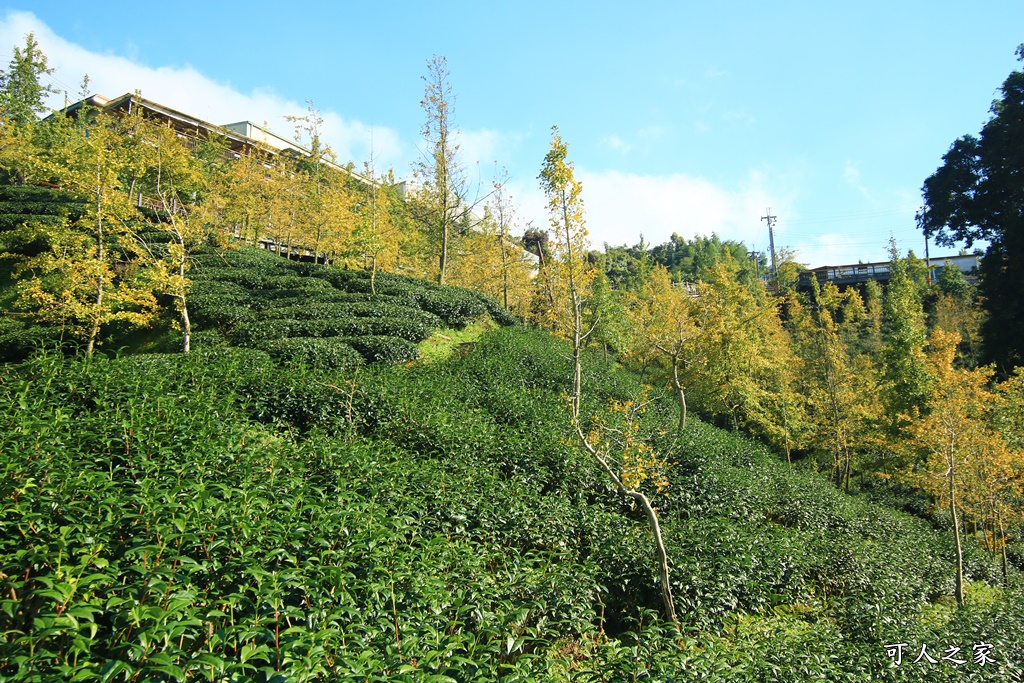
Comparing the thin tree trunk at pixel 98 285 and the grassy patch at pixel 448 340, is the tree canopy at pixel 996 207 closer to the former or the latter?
the grassy patch at pixel 448 340

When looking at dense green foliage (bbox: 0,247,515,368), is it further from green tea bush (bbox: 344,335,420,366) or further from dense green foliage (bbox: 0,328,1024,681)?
dense green foliage (bbox: 0,328,1024,681)

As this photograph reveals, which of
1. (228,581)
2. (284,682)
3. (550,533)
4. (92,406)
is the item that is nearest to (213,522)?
(228,581)

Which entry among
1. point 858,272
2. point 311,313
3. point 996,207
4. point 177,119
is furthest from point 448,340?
point 858,272

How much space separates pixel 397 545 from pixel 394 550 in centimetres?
26

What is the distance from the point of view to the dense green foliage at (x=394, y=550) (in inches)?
125

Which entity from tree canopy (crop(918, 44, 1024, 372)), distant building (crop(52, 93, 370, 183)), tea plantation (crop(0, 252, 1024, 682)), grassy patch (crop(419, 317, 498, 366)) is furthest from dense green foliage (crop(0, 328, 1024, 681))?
distant building (crop(52, 93, 370, 183))

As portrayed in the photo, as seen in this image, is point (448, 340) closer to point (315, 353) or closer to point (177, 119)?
point (315, 353)

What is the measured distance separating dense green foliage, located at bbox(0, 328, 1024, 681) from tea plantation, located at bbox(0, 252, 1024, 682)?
3cm

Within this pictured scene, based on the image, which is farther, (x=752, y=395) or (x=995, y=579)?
(x=752, y=395)

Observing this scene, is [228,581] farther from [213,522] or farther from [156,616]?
[156,616]

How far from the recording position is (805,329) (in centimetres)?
2669

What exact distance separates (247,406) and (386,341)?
4400 mm

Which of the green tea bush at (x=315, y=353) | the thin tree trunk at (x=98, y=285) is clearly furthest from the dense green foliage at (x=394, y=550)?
the thin tree trunk at (x=98, y=285)

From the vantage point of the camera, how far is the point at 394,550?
14.8 ft
